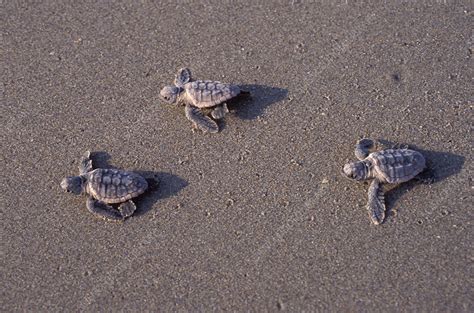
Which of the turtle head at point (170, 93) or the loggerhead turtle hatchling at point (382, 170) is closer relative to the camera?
the loggerhead turtle hatchling at point (382, 170)

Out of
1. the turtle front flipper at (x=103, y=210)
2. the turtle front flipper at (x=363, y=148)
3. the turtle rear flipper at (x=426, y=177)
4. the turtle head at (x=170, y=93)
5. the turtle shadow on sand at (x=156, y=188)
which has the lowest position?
the turtle front flipper at (x=103, y=210)

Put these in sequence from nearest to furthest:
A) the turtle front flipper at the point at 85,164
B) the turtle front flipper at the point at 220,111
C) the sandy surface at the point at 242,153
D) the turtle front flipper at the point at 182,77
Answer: the sandy surface at the point at 242,153 → the turtle front flipper at the point at 85,164 → the turtle front flipper at the point at 220,111 → the turtle front flipper at the point at 182,77

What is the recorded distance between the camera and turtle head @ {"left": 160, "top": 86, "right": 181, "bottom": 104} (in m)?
3.84

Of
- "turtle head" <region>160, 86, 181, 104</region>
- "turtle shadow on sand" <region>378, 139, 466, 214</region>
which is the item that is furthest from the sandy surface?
"turtle head" <region>160, 86, 181, 104</region>

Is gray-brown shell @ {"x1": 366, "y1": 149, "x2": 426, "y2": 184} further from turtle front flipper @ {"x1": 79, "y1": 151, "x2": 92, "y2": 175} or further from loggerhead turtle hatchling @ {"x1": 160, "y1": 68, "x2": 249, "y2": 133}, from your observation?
turtle front flipper @ {"x1": 79, "y1": 151, "x2": 92, "y2": 175}

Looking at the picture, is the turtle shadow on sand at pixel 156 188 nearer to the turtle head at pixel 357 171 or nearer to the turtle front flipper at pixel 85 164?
the turtle front flipper at pixel 85 164

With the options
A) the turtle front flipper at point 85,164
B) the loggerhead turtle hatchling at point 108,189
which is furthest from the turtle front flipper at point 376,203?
the turtle front flipper at point 85,164

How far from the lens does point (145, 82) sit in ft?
13.4

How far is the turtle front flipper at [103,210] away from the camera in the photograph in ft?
11.4

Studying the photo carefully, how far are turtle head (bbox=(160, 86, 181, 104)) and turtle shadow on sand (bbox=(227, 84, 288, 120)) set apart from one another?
0.42m

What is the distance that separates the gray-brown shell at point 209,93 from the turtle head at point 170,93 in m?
0.11

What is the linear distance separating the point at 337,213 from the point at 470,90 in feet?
4.90

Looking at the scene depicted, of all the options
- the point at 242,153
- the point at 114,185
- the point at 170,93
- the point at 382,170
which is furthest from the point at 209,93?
the point at 382,170

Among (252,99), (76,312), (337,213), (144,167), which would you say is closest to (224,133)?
(252,99)
